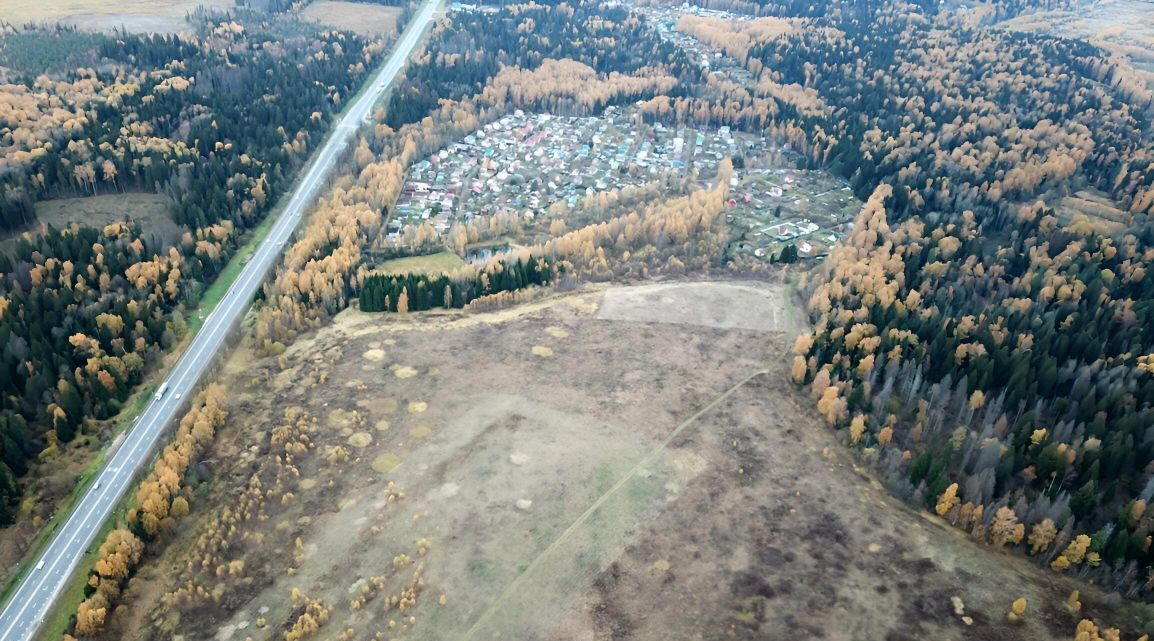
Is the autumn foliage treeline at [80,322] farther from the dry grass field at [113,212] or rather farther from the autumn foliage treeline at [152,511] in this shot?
the autumn foliage treeline at [152,511]

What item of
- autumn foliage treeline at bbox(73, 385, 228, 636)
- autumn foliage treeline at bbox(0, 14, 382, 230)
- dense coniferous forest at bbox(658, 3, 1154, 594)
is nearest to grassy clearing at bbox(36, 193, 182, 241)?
autumn foliage treeline at bbox(0, 14, 382, 230)

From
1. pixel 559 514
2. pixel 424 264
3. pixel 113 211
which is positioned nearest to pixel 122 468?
pixel 559 514

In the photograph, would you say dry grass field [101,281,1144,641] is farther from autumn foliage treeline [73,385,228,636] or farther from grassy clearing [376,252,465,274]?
grassy clearing [376,252,465,274]

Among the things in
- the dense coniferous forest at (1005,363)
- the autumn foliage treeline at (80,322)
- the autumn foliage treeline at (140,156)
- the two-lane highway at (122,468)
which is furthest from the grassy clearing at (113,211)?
the dense coniferous forest at (1005,363)

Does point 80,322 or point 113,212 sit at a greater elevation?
point 113,212

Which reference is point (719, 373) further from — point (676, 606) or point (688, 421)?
point (676, 606)

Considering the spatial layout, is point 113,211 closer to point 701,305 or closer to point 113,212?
point 113,212
